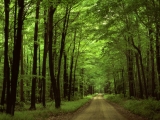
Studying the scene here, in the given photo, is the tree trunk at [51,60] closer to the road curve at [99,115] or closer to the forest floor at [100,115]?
the forest floor at [100,115]

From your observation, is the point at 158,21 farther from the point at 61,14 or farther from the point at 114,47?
the point at 61,14

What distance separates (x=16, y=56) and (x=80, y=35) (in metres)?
20.1

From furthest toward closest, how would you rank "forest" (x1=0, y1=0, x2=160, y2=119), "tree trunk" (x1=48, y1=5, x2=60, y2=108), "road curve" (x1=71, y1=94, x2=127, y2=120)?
→ "tree trunk" (x1=48, y1=5, x2=60, y2=108) → "road curve" (x1=71, y1=94, x2=127, y2=120) → "forest" (x1=0, y1=0, x2=160, y2=119)

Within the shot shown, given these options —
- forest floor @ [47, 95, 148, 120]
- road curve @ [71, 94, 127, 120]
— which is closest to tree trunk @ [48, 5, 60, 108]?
forest floor @ [47, 95, 148, 120]

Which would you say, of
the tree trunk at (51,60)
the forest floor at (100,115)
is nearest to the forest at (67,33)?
the tree trunk at (51,60)

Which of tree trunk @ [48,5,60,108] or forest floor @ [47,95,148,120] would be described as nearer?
forest floor @ [47,95,148,120]

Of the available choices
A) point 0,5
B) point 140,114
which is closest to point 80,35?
point 0,5

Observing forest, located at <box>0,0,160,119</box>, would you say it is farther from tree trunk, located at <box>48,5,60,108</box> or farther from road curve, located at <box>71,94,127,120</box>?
road curve, located at <box>71,94,127,120</box>

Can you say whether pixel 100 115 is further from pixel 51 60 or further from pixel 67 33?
pixel 67 33

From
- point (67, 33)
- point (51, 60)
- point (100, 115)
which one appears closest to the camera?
point (100, 115)

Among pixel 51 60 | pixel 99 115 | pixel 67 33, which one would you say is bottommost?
pixel 99 115

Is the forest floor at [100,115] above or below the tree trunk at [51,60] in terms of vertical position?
below

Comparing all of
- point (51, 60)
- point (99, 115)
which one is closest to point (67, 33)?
point (51, 60)

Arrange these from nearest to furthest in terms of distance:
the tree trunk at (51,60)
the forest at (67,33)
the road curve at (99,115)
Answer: the forest at (67,33) < the road curve at (99,115) < the tree trunk at (51,60)
